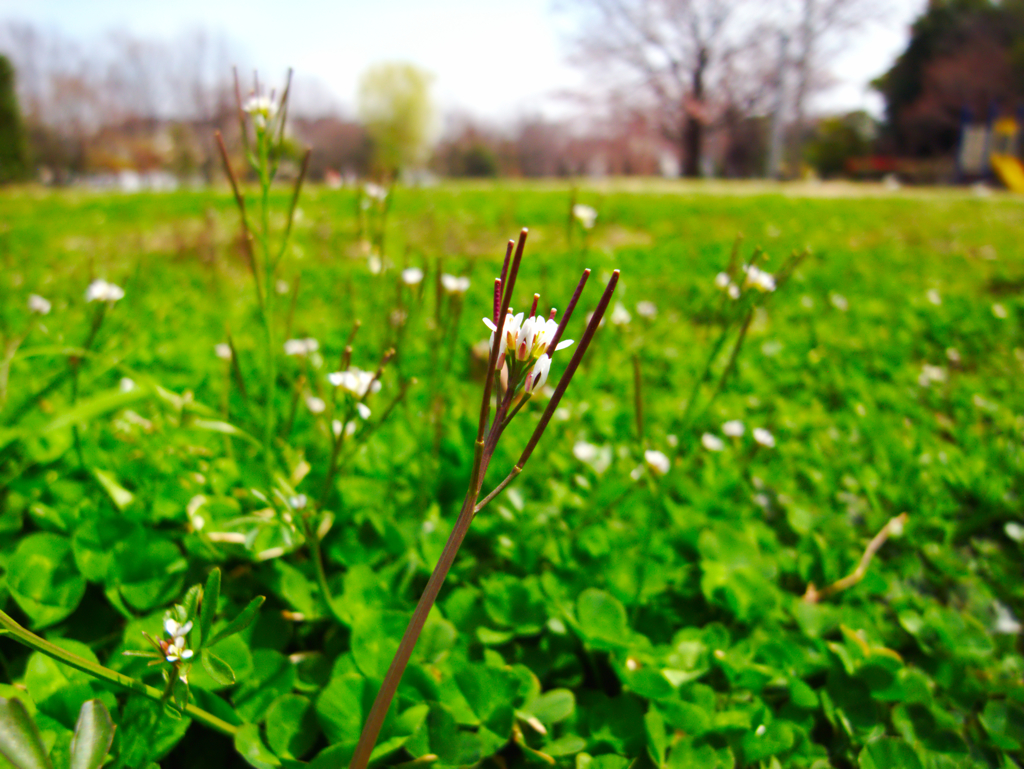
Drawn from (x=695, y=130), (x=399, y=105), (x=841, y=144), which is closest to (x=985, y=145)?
(x=841, y=144)

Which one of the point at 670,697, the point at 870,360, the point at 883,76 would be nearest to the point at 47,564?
the point at 670,697

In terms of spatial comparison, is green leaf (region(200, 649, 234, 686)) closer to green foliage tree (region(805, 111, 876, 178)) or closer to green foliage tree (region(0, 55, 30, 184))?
green foliage tree (region(0, 55, 30, 184))

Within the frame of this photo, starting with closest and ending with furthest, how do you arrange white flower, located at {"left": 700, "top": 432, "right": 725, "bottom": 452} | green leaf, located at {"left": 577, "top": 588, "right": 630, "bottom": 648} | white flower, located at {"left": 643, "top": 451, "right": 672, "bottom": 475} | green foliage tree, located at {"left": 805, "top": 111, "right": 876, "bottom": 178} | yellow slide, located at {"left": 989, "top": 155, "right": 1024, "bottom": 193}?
green leaf, located at {"left": 577, "top": 588, "right": 630, "bottom": 648} < white flower, located at {"left": 643, "top": 451, "right": 672, "bottom": 475} < white flower, located at {"left": 700, "top": 432, "right": 725, "bottom": 452} < yellow slide, located at {"left": 989, "top": 155, "right": 1024, "bottom": 193} < green foliage tree, located at {"left": 805, "top": 111, "right": 876, "bottom": 178}

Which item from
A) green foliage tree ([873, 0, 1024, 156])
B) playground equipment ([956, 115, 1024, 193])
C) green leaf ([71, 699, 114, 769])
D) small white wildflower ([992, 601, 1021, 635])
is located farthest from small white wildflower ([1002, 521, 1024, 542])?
green foliage tree ([873, 0, 1024, 156])

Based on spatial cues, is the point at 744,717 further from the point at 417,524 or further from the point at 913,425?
the point at 913,425

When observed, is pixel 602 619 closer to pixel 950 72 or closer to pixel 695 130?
pixel 695 130

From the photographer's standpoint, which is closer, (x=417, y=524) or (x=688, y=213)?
(x=417, y=524)
